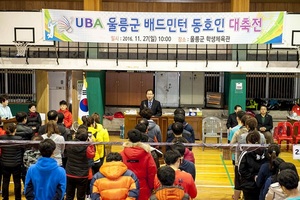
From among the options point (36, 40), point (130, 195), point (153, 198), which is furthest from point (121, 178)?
point (36, 40)

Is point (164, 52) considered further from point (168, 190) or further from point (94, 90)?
point (168, 190)

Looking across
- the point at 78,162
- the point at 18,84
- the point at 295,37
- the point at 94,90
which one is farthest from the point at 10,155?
the point at 18,84

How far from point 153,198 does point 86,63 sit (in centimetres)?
752

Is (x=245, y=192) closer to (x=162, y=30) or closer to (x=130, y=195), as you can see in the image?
(x=130, y=195)

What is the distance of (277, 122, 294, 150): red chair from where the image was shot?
10258 millimetres

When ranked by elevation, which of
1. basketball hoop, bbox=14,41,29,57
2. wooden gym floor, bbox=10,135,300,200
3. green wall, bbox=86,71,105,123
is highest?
basketball hoop, bbox=14,41,29,57

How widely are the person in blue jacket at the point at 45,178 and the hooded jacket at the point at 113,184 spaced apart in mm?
509

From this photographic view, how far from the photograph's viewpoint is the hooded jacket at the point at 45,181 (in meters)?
4.05

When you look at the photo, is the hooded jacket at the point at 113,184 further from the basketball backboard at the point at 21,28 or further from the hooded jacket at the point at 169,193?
the basketball backboard at the point at 21,28

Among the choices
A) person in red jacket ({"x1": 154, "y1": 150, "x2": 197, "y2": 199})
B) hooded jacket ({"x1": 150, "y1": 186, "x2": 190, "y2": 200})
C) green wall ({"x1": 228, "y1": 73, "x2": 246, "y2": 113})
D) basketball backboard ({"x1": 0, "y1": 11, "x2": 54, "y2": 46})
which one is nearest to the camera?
hooded jacket ({"x1": 150, "y1": 186, "x2": 190, "y2": 200})

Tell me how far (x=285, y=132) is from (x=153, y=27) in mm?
4268

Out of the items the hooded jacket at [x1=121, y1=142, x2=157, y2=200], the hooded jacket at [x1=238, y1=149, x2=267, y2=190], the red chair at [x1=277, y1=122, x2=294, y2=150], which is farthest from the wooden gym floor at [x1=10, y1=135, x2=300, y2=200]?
the hooded jacket at [x1=121, y1=142, x2=157, y2=200]

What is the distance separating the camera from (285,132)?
407 inches

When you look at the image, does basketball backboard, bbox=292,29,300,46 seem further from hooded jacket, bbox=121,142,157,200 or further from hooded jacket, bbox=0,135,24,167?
hooded jacket, bbox=0,135,24,167
